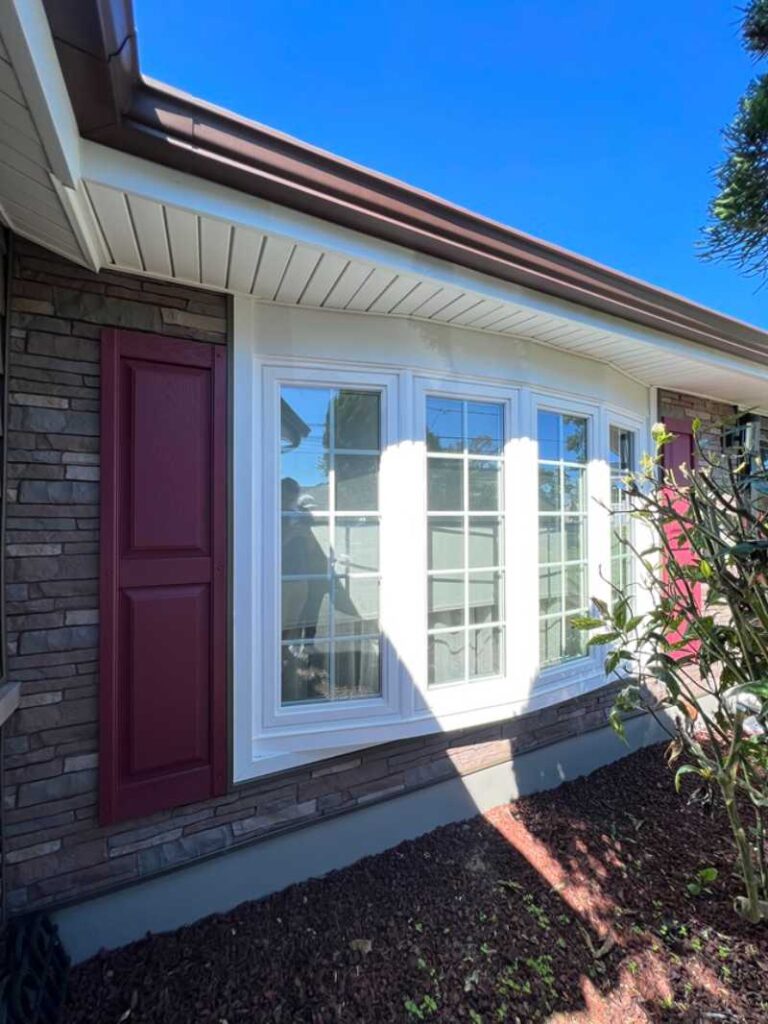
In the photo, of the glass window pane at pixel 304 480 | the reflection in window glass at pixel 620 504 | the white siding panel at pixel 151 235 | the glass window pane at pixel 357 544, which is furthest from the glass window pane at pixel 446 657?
the white siding panel at pixel 151 235

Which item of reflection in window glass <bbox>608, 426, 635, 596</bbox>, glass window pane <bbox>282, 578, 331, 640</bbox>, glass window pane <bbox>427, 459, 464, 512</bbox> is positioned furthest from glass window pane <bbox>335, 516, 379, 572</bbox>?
reflection in window glass <bbox>608, 426, 635, 596</bbox>

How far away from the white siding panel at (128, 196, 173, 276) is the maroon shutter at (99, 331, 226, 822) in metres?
0.33

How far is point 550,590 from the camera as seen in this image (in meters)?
3.64

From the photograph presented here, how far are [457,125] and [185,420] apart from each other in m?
4.90

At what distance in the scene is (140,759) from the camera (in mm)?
2326

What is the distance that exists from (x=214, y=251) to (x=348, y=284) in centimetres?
66

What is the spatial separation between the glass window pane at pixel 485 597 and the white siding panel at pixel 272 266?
6.72 ft

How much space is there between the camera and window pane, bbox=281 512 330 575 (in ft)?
9.12

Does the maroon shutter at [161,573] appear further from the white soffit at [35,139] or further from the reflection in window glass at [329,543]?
the white soffit at [35,139]

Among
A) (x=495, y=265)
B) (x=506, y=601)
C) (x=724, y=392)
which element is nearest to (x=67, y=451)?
(x=495, y=265)

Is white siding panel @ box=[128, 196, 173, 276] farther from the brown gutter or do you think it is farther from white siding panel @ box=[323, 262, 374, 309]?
white siding panel @ box=[323, 262, 374, 309]

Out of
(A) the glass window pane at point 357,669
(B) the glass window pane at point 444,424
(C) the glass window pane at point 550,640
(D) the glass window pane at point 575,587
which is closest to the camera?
(A) the glass window pane at point 357,669

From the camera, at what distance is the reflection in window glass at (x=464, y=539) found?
3.11 m

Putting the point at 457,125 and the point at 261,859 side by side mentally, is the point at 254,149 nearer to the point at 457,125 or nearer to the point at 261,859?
the point at 261,859
